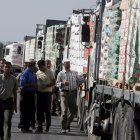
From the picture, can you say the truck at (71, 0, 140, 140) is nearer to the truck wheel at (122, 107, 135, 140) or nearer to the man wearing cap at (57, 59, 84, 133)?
the truck wheel at (122, 107, 135, 140)

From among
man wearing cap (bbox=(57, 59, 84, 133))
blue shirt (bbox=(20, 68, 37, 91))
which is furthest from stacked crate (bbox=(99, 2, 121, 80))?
blue shirt (bbox=(20, 68, 37, 91))

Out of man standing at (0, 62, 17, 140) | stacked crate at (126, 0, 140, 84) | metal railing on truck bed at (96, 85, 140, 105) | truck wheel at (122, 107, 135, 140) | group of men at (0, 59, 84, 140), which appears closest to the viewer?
metal railing on truck bed at (96, 85, 140, 105)

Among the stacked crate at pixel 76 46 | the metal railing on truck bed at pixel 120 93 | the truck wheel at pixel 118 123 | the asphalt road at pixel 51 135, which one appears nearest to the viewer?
the metal railing on truck bed at pixel 120 93

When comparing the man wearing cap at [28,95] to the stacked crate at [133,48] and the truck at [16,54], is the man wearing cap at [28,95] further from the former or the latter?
the truck at [16,54]

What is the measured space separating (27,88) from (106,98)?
3.74m

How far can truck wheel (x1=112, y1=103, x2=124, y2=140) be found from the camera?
1149 centimetres

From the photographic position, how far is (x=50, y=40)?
3578cm

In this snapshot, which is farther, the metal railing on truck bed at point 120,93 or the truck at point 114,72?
the truck at point 114,72

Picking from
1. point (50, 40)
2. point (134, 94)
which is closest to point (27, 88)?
point (134, 94)

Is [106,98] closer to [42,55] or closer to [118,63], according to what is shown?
[118,63]

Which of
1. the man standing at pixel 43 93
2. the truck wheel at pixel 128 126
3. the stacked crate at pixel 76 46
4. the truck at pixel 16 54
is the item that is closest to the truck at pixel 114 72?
the truck wheel at pixel 128 126

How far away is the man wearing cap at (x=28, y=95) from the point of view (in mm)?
17344

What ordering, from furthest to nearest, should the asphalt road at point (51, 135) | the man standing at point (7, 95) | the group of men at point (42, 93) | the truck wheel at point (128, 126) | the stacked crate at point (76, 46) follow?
1. the stacked crate at point (76, 46)
2. the group of men at point (42, 93)
3. the asphalt road at point (51, 135)
4. the man standing at point (7, 95)
5. the truck wheel at point (128, 126)

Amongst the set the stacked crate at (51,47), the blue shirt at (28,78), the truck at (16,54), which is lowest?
the truck at (16,54)
